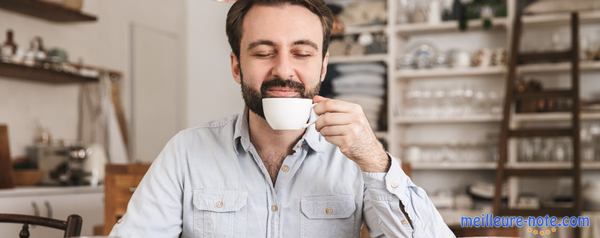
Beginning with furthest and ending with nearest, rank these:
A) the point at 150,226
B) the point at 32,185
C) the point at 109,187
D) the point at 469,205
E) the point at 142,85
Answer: the point at 142,85, the point at 469,205, the point at 32,185, the point at 109,187, the point at 150,226

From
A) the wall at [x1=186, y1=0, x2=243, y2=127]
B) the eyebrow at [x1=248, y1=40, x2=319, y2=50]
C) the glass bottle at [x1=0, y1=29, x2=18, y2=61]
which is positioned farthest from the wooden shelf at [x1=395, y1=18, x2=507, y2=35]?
the eyebrow at [x1=248, y1=40, x2=319, y2=50]

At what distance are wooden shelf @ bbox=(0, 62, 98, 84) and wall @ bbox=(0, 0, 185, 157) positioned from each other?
0.07 metres

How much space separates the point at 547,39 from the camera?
4969 millimetres

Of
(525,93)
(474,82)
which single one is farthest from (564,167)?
(474,82)

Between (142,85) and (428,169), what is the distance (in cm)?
214

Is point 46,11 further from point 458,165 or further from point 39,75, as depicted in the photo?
point 458,165

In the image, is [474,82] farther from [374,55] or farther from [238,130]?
[238,130]

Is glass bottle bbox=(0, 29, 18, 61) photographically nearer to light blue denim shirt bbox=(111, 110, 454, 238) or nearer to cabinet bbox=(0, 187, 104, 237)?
cabinet bbox=(0, 187, 104, 237)

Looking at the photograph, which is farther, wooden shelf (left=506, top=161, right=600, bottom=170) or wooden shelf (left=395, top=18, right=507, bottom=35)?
wooden shelf (left=395, top=18, right=507, bottom=35)

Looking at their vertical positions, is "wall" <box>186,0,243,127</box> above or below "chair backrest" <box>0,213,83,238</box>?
above

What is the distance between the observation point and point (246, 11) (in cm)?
168

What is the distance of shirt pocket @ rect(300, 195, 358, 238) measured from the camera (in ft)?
5.37

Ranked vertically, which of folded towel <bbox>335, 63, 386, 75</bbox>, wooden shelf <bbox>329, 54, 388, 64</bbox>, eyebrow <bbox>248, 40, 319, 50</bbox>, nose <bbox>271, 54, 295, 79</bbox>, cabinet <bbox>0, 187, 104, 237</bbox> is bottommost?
cabinet <bbox>0, 187, 104, 237</bbox>

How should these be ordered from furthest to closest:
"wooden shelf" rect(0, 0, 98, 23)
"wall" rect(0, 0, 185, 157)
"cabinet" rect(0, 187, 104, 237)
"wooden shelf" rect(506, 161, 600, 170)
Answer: "wooden shelf" rect(506, 161, 600, 170), "wall" rect(0, 0, 185, 157), "wooden shelf" rect(0, 0, 98, 23), "cabinet" rect(0, 187, 104, 237)
